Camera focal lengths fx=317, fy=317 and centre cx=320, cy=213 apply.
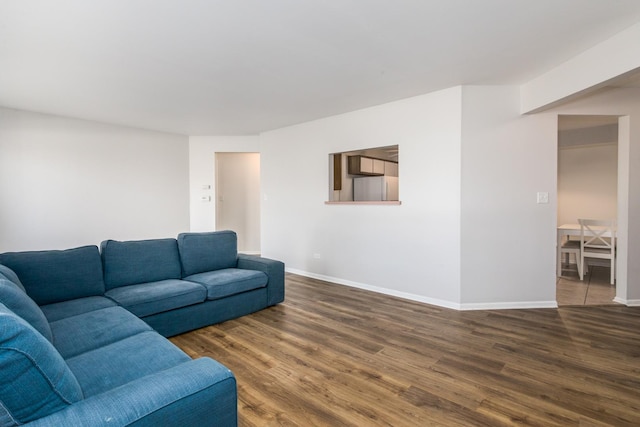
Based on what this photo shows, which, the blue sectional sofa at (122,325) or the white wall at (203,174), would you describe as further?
the white wall at (203,174)

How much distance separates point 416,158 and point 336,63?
152cm

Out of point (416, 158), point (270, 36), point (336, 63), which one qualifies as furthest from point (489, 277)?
point (270, 36)

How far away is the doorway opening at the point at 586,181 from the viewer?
15.3ft

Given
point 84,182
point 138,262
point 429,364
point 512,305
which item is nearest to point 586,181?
point 512,305

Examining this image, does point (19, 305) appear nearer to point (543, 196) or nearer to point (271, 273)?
point (271, 273)

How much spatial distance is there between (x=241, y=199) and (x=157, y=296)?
15.4 feet

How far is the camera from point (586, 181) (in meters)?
6.06

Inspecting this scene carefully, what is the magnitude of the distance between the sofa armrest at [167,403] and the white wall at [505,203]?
298 cm

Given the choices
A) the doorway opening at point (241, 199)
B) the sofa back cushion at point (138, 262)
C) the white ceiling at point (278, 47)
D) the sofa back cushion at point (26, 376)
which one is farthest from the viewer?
the doorway opening at point (241, 199)

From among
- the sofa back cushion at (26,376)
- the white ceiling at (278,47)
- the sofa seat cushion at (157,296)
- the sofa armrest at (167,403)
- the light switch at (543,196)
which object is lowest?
the sofa seat cushion at (157,296)

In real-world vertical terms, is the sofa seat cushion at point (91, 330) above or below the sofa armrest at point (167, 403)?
below

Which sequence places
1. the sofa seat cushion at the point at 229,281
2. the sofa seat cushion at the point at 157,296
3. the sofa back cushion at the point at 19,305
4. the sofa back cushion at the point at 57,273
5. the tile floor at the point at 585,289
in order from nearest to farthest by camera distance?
the sofa back cushion at the point at 19,305 < the sofa back cushion at the point at 57,273 < the sofa seat cushion at the point at 157,296 < the sofa seat cushion at the point at 229,281 < the tile floor at the point at 585,289

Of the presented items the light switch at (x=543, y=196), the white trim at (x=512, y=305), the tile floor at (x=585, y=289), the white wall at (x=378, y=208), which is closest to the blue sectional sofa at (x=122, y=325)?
the white wall at (x=378, y=208)

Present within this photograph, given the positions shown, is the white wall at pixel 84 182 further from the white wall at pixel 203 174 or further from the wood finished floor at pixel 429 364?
the wood finished floor at pixel 429 364
